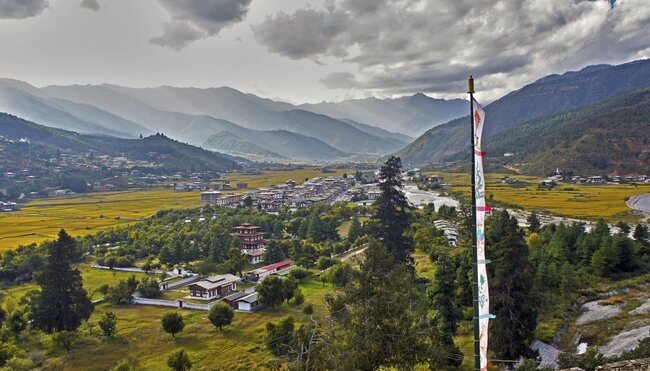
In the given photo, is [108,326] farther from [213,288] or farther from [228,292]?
[228,292]

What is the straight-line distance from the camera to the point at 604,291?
30.7m

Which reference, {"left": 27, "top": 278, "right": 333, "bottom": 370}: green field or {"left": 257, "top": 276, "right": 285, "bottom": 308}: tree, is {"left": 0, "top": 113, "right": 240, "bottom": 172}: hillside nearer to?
{"left": 27, "top": 278, "right": 333, "bottom": 370}: green field

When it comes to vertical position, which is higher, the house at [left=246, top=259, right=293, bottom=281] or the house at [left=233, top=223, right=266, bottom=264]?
the house at [left=233, top=223, right=266, bottom=264]

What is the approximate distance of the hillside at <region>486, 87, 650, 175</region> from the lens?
99125 millimetres

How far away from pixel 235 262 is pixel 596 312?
26.4 meters

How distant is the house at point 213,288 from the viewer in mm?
31453

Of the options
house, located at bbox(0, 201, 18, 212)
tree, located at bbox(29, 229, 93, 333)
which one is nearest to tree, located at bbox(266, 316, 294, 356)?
tree, located at bbox(29, 229, 93, 333)

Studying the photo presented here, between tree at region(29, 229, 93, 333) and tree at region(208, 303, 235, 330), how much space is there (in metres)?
7.97

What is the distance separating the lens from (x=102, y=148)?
17212cm

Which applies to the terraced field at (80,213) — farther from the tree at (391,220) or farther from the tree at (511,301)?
the tree at (511,301)

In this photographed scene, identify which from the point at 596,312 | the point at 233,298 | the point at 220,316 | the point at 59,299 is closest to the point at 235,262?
the point at 233,298

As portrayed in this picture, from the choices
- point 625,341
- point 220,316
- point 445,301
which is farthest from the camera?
point 220,316

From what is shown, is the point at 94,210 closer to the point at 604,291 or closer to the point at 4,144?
the point at 604,291

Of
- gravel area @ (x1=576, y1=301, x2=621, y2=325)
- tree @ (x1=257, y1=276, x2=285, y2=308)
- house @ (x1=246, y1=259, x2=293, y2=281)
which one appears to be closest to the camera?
gravel area @ (x1=576, y1=301, x2=621, y2=325)
